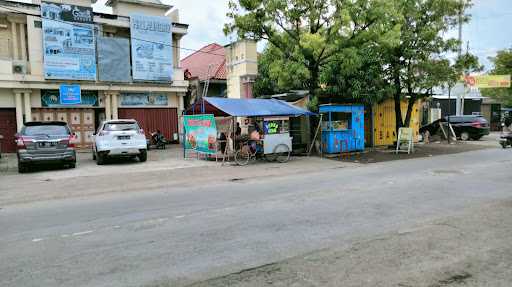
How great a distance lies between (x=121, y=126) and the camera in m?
15.2

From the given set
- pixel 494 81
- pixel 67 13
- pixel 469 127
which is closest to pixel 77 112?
pixel 67 13

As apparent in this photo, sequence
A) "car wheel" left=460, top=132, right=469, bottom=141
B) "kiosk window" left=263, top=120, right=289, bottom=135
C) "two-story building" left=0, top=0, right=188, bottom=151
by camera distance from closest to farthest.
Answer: "kiosk window" left=263, top=120, right=289, bottom=135
"two-story building" left=0, top=0, right=188, bottom=151
"car wheel" left=460, top=132, right=469, bottom=141

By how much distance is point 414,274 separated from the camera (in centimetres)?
422

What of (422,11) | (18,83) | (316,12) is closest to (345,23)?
(316,12)

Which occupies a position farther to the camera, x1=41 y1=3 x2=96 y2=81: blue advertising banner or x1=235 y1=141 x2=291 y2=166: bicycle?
x1=41 y1=3 x2=96 y2=81: blue advertising banner

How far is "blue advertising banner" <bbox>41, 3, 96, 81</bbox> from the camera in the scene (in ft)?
65.8

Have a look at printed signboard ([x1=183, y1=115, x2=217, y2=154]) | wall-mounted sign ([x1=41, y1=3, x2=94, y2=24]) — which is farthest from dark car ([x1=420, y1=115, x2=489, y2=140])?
wall-mounted sign ([x1=41, y1=3, x2=94, y2=24])

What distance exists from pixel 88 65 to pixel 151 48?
3.70 metres

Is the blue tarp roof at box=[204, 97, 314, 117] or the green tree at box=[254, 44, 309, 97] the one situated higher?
the green tree at box=[254, 44, 309, 97]

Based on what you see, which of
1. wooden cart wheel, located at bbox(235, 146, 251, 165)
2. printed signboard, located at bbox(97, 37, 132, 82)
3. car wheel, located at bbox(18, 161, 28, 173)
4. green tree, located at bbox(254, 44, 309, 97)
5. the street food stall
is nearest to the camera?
car wheel, located at bbox(18, 161, 28, 173)

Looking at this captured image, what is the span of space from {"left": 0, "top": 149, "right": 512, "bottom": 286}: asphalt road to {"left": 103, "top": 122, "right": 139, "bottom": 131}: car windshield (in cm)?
486

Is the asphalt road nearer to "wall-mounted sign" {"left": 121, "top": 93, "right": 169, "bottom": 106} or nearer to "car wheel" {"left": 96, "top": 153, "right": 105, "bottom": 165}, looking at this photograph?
"car wheel" {"left": 96, "top": 153, "right": 105, "bottom": 165}

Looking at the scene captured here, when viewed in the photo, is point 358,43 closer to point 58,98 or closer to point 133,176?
point 133,176

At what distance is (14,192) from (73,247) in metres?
5.84
